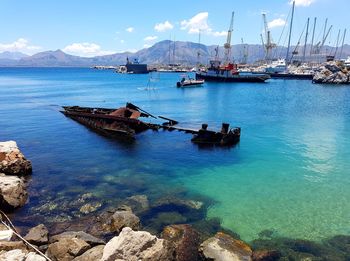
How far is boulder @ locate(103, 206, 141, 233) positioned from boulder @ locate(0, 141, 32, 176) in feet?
36.1

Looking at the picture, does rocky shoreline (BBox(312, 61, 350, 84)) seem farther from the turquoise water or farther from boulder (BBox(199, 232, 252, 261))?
boulder (BBox(199, 232, 252, 261))

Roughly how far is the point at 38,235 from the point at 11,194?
5.27 meters

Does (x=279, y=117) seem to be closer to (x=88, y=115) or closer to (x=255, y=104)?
(x=255, y=104)

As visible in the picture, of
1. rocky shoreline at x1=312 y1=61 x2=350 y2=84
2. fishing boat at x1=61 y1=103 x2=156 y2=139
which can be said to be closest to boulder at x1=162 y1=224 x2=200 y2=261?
fishing boat at x1=61 y1=103 x2=156 y2=139

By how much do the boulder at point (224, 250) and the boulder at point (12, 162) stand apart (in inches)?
655

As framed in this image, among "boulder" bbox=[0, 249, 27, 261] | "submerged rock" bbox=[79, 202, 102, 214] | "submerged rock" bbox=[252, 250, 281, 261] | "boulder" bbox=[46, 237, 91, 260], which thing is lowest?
"submerged rock" bbox=[79, 202, 102, 214]

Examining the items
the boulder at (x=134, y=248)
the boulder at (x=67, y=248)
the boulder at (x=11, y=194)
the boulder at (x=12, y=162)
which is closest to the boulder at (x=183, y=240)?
the boulder at (x=134, y=248)

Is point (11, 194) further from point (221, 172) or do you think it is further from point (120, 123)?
point (120, 123)

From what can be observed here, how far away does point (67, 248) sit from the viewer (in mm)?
13891

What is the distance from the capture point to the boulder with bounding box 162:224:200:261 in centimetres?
1429

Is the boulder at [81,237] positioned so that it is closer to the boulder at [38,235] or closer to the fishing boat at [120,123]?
the boulder at [38,235]

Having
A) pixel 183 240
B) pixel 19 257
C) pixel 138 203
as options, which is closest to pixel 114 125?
pixel 138 203

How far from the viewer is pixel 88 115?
44.2 metres

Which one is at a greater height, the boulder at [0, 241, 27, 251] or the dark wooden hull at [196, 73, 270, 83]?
the boulder at [0, 241, 27, 251]
